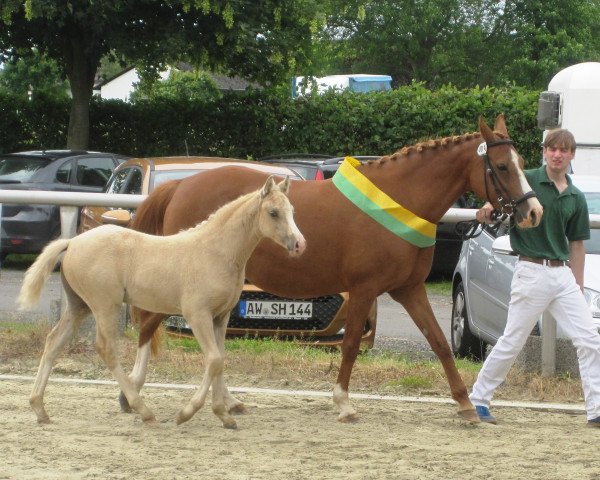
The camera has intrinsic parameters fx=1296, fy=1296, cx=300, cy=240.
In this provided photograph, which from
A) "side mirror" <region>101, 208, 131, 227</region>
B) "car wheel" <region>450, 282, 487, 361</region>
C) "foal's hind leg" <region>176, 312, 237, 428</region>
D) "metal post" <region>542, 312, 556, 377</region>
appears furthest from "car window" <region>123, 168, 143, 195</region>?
"foal's hind leg" <region>176, 312, 237, 428</region>

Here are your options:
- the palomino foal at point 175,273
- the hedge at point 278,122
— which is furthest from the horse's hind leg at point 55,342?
the hedge at point 278,122

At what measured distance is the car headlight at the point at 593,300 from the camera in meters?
10.1

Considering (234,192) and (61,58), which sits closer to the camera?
(234,192)

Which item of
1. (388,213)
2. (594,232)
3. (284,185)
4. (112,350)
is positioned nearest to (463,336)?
(594,232)

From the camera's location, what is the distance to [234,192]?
29.3ft

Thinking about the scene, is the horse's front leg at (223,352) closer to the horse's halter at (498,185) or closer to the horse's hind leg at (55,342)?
the horse's hind leg at (55,342)

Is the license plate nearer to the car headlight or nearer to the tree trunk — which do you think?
the car headlight

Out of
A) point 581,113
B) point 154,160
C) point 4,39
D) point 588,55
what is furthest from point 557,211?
point 588,55

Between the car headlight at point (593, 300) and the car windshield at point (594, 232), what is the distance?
3.09 ft

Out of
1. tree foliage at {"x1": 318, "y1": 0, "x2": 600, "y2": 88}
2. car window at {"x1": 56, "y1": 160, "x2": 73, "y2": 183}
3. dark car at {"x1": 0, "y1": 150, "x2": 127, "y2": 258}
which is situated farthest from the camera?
tree foliage at {"x1": 318, "y1": 0, "x2": 600, "y2": 88}

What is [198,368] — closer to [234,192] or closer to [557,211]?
[234,192]

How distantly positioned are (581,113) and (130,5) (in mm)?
9213

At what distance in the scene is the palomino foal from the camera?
304 inches

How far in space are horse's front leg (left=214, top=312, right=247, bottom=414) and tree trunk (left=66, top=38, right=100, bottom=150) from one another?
17834mm
